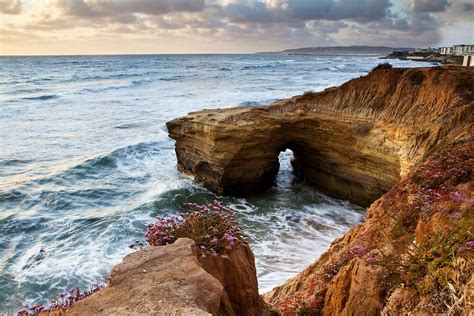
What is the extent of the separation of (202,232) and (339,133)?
959 cm

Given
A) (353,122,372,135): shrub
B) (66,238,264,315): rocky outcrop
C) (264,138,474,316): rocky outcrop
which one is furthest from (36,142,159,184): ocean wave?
(66,238,264,315): rocky outcrop

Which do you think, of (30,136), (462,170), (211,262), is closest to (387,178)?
(462,170)

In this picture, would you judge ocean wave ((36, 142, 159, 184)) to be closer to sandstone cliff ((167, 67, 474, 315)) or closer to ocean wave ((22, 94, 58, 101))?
sandstone cliff ((167, 67, 474, 315))

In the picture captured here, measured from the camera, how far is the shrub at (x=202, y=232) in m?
4.46

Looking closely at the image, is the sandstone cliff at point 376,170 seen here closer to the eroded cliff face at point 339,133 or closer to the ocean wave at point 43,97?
the eroded cliff face at point 339,133

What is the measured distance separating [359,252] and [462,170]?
2.23 meters

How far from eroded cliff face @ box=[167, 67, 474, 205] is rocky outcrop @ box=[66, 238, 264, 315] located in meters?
7.74

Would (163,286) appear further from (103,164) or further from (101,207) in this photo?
(103,164)

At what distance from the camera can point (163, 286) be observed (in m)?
3.46

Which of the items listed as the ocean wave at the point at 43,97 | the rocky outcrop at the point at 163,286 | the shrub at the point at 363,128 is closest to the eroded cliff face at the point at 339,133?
the shrub at the point at 363,128

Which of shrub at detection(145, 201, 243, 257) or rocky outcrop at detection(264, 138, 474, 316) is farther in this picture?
shrub at detection(145, 201, 243, 257)

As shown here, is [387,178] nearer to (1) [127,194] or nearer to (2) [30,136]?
(1) [127,194]

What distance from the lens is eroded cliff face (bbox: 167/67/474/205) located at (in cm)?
1120

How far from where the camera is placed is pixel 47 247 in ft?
35.0
